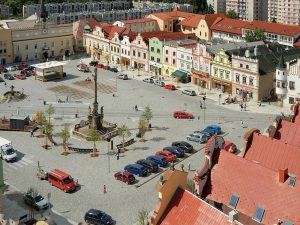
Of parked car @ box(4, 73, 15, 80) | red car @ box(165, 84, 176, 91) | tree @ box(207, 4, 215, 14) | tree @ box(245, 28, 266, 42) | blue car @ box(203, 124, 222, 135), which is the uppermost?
tree @ box(207, 4, 215, 14)

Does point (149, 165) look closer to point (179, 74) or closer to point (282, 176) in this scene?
point (282, 176)

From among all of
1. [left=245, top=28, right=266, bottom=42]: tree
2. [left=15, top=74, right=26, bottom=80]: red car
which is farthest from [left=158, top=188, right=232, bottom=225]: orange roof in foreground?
[left=245, top=28, right=266, bottom=42]: tree

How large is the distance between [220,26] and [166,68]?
25.1m

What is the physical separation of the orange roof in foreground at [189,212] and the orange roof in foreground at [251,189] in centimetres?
280

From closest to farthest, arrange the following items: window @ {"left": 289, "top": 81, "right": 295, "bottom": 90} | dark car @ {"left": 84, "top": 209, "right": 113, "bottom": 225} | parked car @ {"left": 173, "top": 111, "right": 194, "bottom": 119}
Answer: dark car @ {"left": 84, "top": 209, "right": 113, "bottom": 225}, parked car @ {"left": 173, "top": 111, "right": 194, "bottom": 119}, window @ {"left": 289, "top": 81, "right": 295, "bottom": 90}

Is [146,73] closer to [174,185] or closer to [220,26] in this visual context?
[220,26]

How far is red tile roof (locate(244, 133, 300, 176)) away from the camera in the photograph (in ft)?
105

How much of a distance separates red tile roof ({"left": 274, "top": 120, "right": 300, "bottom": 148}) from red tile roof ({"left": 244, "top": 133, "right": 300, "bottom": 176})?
4.86m

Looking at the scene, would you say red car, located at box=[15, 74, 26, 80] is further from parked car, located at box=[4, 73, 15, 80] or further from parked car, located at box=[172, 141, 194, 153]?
parked car, located at box=[172, 141, 194, 153]

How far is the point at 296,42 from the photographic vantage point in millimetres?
92875

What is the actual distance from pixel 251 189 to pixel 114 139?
94.4 feet

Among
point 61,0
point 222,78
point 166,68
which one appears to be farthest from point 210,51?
point 61,0

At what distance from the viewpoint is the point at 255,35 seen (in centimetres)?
9038

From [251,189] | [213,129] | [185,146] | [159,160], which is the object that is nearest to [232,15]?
[213,129]
